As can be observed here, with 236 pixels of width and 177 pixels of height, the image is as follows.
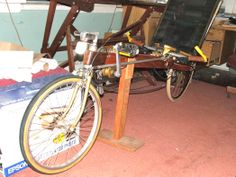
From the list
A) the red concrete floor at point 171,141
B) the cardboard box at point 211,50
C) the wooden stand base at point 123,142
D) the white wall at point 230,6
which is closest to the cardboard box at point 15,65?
the red concrete floor at point 171,141

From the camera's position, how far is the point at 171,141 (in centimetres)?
221

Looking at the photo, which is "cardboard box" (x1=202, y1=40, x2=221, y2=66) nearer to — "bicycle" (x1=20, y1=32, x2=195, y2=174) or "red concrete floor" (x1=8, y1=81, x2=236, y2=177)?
"red concrete floor" (x1=8, y1=81, x2=236, y2=177)

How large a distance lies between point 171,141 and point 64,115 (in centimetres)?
95

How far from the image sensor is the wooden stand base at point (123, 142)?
2033mm

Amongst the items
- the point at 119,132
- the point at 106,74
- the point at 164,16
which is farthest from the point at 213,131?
the point at 164,16

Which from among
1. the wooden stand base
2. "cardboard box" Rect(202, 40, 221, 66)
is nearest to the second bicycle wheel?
"cardboard box" Rect(202, 40, 221, 66)

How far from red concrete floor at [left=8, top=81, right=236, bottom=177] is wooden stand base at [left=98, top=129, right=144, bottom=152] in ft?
0.12

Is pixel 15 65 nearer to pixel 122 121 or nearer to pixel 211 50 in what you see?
pixel 122 121

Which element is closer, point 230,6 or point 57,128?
point 57,128

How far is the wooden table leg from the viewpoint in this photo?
1980mm

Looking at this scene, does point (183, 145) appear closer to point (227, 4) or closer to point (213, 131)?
point (213, 131)

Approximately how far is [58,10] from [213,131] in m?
1.80

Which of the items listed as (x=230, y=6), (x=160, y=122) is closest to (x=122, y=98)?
(x=160, y=122)

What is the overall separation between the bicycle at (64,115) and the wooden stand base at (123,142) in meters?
0.17
